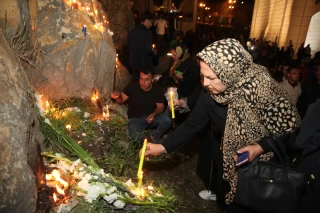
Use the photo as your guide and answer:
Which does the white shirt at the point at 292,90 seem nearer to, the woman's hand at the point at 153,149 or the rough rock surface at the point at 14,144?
the woman's hand at the point at 153,149

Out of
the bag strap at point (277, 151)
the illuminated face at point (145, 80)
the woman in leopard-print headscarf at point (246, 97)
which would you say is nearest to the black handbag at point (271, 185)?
the bag strap at point (277, 151)

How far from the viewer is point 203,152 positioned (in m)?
3.55

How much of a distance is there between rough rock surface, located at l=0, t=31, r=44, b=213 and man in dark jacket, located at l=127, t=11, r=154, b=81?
499 cm

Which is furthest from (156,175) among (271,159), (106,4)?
(106,4)

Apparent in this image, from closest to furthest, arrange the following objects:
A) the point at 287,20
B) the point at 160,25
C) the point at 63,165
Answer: the point at 63,165
the point at 160,25
the point at 287,20

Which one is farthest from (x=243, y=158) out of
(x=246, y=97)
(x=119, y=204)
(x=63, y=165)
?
(x=63, y=165)

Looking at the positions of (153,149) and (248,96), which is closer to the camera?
(248,96)

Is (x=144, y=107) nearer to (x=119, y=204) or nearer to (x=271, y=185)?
(x=119, y=204)

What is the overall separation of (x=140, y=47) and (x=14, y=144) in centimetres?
566

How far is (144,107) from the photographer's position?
5.13 metres

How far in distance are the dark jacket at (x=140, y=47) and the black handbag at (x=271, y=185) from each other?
555 cm

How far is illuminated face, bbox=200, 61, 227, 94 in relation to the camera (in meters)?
2.11

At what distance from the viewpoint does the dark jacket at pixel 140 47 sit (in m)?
7.03

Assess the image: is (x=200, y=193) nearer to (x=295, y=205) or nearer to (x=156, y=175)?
(x=156, y=175)
